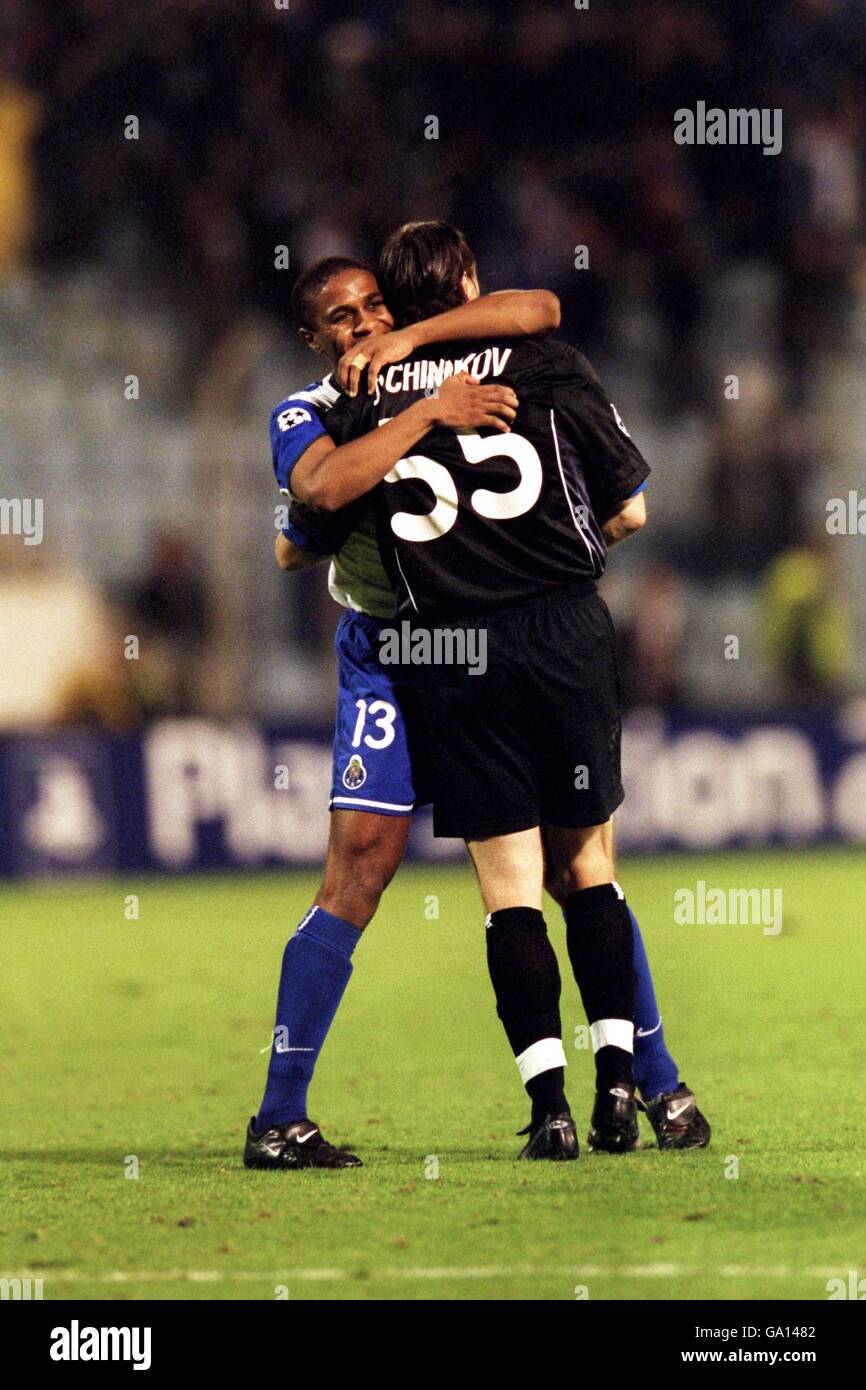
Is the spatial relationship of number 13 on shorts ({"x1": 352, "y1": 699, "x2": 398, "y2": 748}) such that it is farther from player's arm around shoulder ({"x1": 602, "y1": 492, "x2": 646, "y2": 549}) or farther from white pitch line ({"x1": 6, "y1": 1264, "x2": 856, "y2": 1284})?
white pitch line ({"x1": 6, "y1": 1264, "x2": 856, "y2": 1284})

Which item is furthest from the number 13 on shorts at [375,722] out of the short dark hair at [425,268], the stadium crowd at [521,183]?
the stadium crowd at [521,183]

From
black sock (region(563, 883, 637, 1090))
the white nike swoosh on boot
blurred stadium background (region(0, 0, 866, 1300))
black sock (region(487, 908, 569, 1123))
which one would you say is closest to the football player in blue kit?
the white nike swoosh on boot

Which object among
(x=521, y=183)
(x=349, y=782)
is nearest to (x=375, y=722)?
(x=349, y=782)

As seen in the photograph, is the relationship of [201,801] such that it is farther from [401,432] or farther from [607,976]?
[401,432]

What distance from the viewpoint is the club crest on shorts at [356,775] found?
15.8 ft

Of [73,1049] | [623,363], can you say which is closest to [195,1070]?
[73,1049]

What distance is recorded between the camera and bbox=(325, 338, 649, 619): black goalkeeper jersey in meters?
4.57

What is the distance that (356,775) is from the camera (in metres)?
4.83

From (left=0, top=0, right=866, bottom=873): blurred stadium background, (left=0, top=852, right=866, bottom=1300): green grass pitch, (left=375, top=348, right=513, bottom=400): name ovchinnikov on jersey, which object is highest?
(left=0, top=0, right=866, bottom=873): blurred stadium background

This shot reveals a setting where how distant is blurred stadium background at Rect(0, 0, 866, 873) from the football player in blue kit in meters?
8.00

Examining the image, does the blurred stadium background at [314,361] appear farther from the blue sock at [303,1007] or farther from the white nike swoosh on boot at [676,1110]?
the white nike swoosh on boot at [676,1110]

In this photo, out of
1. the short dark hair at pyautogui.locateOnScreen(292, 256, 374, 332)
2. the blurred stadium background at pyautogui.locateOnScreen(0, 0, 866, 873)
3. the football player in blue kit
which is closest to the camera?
the football player in blue kit
